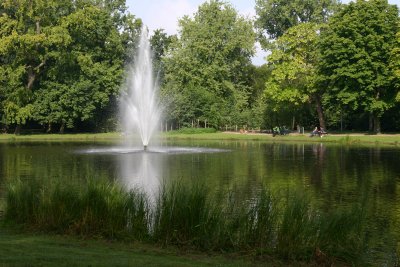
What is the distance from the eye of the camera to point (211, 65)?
238 ft

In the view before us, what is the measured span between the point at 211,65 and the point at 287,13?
13.4 m

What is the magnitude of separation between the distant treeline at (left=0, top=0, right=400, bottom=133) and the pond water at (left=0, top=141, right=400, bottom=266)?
19.4 metres

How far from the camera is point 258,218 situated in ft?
36.0

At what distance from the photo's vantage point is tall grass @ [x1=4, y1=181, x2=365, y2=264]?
10289 mm

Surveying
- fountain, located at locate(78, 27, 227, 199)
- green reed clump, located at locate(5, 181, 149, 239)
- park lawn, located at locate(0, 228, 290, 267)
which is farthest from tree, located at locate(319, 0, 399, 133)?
park lawn, located at locate(0, 228, 290, 267)

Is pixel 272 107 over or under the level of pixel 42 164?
over

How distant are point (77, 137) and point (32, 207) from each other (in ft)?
171

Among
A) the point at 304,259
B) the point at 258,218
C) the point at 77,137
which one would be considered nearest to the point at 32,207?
the point at 258,218

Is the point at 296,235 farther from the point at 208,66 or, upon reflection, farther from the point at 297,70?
the point at 208,66

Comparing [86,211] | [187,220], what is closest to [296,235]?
[187,220]

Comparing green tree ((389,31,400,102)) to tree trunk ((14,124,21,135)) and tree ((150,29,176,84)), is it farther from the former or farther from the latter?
tree trunk ((14,124,21,135))

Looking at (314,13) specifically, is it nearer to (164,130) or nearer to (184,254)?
(164,130)

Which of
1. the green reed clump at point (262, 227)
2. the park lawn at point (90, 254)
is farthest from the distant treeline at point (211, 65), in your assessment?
the park lawn at point (90, 254)

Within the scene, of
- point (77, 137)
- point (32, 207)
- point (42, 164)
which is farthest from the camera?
point (77, 137)
